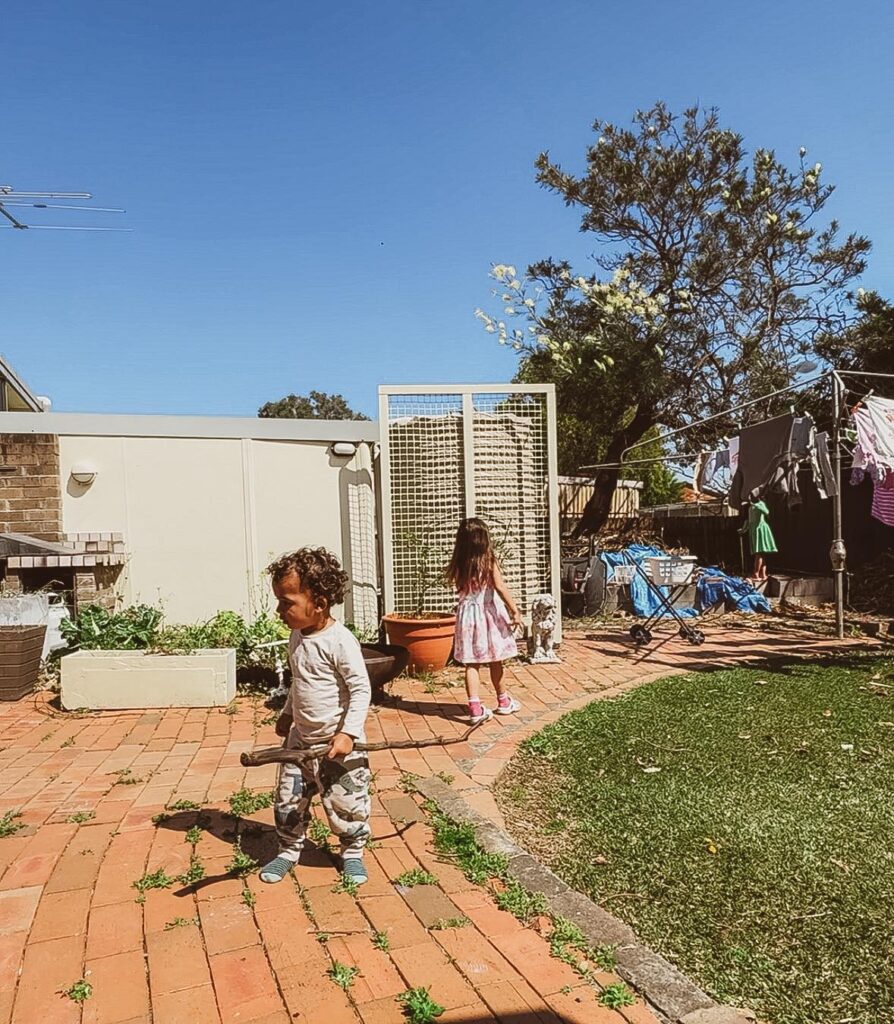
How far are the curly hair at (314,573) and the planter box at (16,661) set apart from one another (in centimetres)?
415

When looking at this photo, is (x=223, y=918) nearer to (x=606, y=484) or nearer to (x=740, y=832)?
(x=740, y=832)

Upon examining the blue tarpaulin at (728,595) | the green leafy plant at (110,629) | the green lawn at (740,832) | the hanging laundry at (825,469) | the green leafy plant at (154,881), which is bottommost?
the green lawn at (740,832)

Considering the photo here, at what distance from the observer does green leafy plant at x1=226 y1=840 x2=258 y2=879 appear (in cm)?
288

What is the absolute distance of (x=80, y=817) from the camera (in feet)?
11.4

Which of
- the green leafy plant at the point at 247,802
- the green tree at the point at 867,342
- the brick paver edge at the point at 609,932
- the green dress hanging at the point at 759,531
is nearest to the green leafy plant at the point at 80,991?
the green leafy plant at the point at 247,802

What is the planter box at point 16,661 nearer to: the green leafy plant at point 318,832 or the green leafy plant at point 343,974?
the green leafy plant at point 318,832

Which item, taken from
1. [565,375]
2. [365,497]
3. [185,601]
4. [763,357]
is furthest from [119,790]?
[763,357]

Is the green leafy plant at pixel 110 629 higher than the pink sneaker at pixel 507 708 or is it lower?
higher

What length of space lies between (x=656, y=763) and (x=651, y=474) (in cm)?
2164

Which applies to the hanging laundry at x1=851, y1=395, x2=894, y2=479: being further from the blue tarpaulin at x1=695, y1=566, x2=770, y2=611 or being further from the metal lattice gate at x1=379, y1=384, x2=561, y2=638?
the blue tarpaulin at x1=695, y1=566, x2=770, y2=611

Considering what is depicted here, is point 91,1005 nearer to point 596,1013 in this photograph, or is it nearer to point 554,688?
point 596,1013

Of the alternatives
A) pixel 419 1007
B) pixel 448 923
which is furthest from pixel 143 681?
pixel 419 1007

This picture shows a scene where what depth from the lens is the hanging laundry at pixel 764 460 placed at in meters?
8.33

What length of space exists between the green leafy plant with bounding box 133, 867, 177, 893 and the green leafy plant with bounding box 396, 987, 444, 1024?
1136 millimetres
